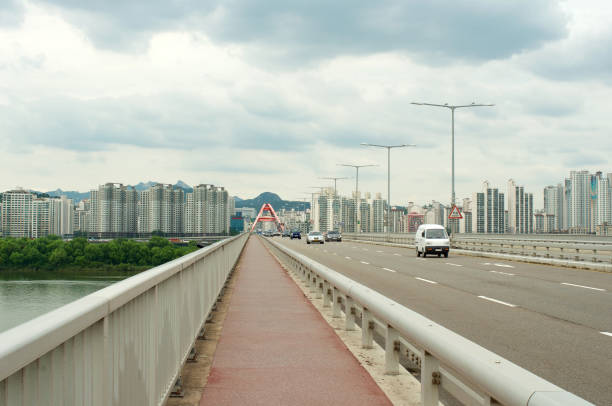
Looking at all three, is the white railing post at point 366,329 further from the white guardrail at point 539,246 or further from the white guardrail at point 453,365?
the white guardrail at point 539,246

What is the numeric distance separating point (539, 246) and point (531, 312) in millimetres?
21519

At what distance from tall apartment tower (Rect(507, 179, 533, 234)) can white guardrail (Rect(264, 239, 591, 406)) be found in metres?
117

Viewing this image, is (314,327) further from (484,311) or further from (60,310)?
(60,310)

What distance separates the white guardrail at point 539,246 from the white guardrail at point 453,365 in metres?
22.4

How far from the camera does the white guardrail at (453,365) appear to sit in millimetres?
2742

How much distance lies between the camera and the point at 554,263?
28.2 meters

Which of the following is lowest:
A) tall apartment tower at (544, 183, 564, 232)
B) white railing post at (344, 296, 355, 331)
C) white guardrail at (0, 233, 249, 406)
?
white railing post at (344, 296, 355, 331)

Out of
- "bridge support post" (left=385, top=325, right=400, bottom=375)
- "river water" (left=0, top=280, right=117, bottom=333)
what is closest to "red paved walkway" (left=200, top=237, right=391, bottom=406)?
"bridge support post" (left=385, top=325, right=400, bottom=375)

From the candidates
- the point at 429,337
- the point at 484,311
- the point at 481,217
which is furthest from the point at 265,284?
the point at 481,217

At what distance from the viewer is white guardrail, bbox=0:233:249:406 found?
90.9 inches

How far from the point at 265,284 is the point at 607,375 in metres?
13.2

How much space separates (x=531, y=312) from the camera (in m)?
12.8

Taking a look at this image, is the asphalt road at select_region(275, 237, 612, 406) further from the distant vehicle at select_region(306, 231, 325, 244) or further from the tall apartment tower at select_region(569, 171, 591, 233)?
the tall apartment tower at select_region(569, 171, 591, 233)

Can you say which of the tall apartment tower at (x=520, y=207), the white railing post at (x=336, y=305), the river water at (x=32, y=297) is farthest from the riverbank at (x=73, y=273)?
the white railing post at (x=336, y=305)
